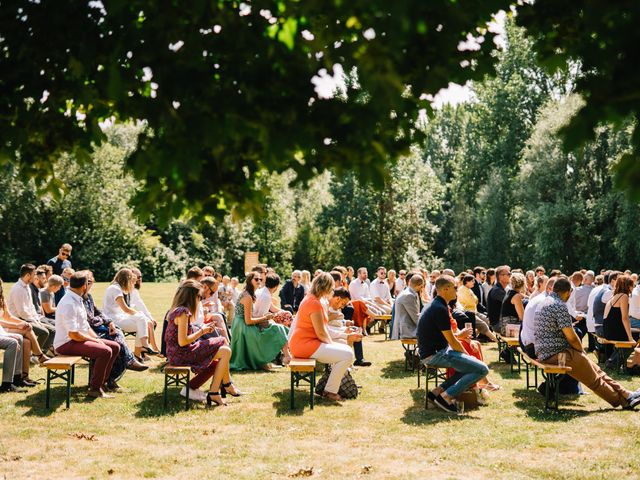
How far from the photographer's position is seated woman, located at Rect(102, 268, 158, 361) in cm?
1190

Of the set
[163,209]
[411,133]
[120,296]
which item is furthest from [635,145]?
[120,296]

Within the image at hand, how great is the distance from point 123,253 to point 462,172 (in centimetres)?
2826

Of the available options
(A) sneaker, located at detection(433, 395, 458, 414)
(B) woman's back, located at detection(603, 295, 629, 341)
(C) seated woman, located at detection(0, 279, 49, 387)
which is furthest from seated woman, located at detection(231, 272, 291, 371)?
(B) woman's back, located at detection(603, 295, 629, 341)

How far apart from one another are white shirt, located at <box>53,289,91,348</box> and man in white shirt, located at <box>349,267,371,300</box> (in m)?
9.44

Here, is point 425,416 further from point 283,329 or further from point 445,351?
point 283,329

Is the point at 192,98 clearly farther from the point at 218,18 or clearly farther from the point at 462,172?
the point at 462,172

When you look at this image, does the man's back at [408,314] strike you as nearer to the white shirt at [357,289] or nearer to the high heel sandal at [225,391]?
the high heel sandal at [225,391]

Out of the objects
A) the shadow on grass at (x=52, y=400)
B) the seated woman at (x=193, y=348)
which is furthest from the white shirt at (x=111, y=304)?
the seated woman at (x=193, y=348)

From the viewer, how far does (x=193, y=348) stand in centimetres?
935

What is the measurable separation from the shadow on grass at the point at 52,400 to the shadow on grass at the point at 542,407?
650 cm

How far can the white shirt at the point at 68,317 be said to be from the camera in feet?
31.0

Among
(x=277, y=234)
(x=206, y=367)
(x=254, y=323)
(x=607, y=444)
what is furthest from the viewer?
(x=277, y=234)

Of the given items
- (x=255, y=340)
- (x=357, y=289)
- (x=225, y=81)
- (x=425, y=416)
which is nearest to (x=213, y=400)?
(x=255, y=340)

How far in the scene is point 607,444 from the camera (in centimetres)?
744
